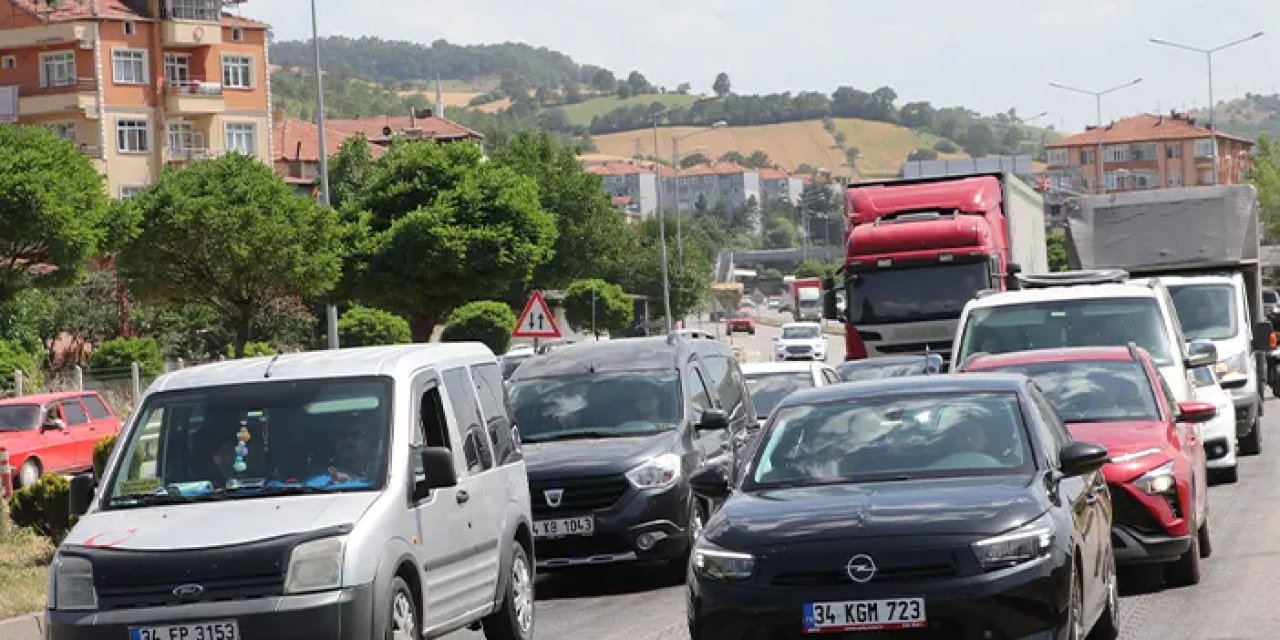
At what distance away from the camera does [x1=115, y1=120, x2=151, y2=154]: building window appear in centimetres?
9256

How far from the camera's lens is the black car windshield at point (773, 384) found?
76.7ft

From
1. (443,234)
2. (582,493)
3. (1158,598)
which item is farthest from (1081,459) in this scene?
(443,234)

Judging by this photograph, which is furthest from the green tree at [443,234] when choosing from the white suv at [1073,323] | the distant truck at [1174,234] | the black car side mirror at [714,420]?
the black car side mirror at [714,420]

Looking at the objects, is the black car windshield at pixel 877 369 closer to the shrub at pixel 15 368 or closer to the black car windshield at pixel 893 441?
the black car windshield at pixel 893 441

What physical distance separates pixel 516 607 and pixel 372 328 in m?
51.8

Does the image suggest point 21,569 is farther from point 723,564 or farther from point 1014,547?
point 1014,547

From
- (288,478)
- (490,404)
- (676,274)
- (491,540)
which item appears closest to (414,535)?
(288,478)

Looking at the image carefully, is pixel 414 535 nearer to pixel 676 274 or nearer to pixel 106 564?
pixel 106 564

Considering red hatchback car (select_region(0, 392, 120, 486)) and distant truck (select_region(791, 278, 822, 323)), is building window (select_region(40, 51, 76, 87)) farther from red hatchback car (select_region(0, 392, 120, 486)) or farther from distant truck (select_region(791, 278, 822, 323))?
red hatchback car (select_region(0, 392, 120, 486))

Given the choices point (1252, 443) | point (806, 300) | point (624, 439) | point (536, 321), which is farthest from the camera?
point (806, 300)

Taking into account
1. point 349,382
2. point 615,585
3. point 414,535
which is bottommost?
point 615,585

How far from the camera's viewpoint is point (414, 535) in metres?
10.5

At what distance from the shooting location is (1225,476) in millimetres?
21969

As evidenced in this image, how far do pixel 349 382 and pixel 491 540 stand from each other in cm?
142
